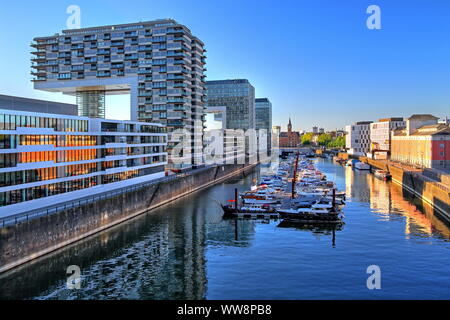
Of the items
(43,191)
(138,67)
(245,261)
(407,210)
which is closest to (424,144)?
(407,210)

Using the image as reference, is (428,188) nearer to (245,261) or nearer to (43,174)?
(245,261)

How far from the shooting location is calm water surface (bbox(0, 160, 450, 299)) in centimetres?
3456

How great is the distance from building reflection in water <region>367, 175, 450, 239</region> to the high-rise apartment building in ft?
176

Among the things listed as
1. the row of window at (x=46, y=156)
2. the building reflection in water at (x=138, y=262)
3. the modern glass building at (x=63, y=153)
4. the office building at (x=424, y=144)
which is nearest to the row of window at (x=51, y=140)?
the modern glass building at (x=63, y=153)

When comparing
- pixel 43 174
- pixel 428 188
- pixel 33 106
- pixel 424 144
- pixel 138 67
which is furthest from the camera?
pixel 424 144

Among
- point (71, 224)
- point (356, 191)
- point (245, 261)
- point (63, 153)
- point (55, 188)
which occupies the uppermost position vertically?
point (63, 153)

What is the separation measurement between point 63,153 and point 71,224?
41.4ft

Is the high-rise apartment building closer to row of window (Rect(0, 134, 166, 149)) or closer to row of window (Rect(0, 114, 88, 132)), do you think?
row of window (Rect(0, 134, 166, 149))

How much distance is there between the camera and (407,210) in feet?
236

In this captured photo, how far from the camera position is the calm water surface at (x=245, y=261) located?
34562 mm

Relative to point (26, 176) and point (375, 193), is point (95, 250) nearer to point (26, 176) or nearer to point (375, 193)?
point (26, 176)

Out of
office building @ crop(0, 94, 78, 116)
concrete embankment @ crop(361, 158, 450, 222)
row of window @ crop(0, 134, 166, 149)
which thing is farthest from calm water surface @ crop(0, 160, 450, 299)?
office building @ crop(0, 94, 78, 116)
